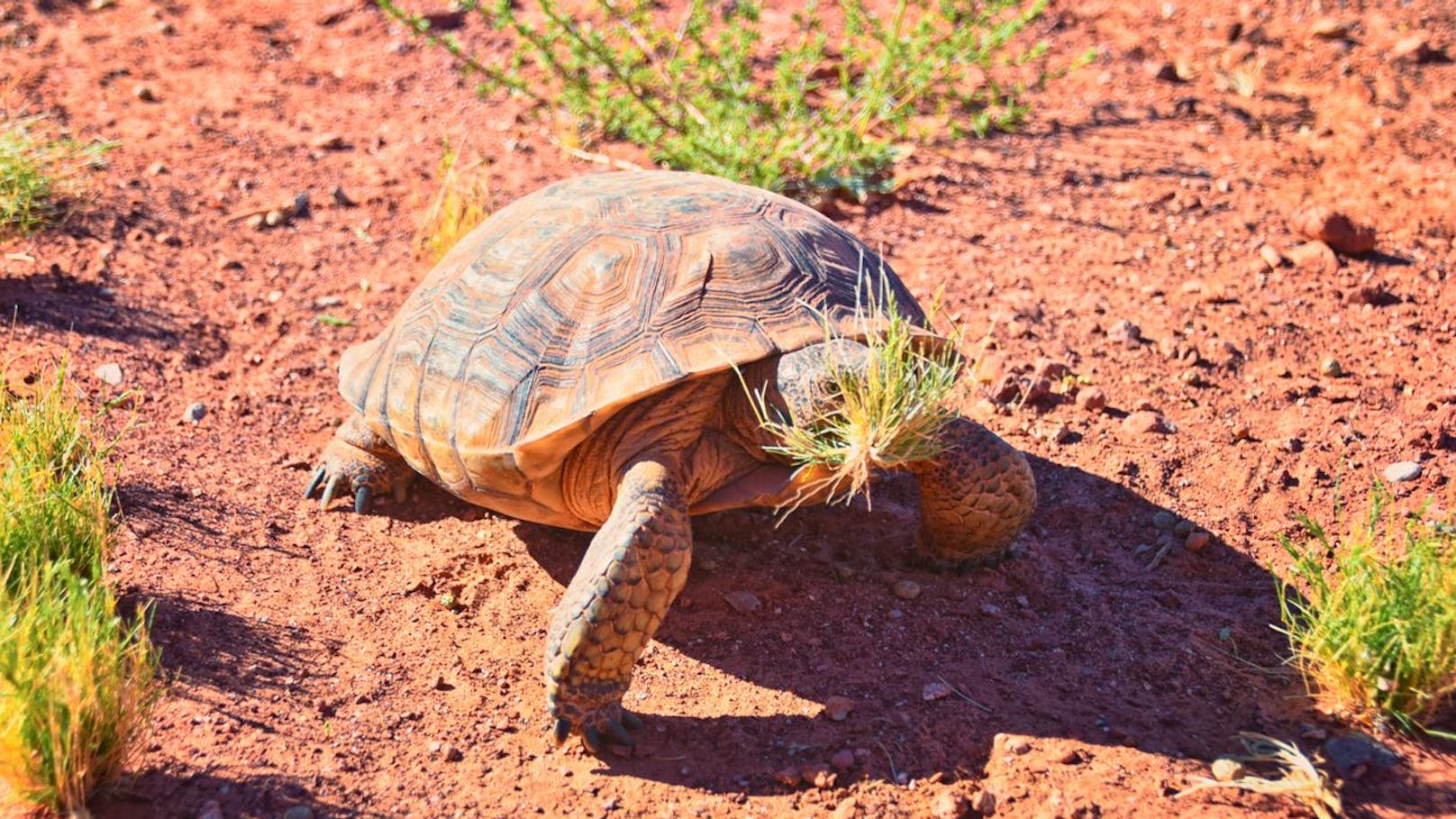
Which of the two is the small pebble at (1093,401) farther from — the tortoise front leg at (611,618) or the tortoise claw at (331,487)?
the tortoise claw at (331,487)

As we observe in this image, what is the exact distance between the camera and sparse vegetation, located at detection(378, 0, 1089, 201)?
672 centimetres

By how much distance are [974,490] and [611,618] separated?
1290 millimetres

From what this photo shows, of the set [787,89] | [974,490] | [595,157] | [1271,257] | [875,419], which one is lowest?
[595,157]

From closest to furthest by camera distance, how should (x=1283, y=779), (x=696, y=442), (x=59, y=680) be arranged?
(x=59, y=680), (x=1283, y=779), (x=696, y=442)

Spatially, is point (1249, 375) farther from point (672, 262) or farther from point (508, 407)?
point (508, 407)

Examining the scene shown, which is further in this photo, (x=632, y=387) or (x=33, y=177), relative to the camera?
(x=33, y=177)

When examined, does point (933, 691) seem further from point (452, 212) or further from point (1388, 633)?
point (452, 212)

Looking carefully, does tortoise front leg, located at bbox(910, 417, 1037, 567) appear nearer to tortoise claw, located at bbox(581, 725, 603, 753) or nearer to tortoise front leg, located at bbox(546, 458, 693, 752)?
tortoise front leg, located at bbox(546, 458, 693, 752)

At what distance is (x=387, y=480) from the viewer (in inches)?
181

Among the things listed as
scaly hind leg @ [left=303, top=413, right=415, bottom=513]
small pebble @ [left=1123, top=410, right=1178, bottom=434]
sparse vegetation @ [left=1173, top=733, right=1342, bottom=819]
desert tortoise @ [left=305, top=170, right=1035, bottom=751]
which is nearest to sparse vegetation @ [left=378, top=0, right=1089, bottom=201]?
small pebble @ [left=1123, top=410, right=1178, bottom=434]

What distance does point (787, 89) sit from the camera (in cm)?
711

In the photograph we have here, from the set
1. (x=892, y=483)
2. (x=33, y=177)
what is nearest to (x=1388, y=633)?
(x=892, y=483)

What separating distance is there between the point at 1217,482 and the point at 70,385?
4.59m

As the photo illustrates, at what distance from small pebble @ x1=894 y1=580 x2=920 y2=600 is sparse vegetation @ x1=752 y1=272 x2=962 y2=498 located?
593mm
